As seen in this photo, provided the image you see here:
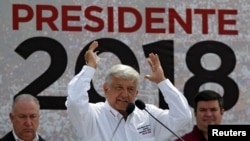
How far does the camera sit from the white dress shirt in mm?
2979

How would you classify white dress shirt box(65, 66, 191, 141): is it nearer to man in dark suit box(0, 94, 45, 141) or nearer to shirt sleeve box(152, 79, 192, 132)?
shirt sleeve box(152, 79, 192, 132)

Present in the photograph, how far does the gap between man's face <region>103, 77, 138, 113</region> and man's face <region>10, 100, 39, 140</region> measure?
51 centimetres

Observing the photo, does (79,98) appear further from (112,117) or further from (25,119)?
(25,119)

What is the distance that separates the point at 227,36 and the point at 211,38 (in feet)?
0.38

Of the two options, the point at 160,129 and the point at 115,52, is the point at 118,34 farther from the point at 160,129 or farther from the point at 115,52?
the point at 160,129

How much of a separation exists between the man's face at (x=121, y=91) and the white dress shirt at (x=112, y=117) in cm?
7

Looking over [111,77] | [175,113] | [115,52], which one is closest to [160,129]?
[175,113]

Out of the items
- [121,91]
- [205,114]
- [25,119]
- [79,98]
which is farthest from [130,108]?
[205,114]

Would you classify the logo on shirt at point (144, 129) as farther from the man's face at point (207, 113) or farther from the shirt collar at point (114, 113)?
the man's face at point (207, 113)

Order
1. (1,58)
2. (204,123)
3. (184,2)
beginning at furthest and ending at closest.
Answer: (184,2), (1,58), (204,123)

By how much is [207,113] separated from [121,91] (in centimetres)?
77

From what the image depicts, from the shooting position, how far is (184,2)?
4.09 metres

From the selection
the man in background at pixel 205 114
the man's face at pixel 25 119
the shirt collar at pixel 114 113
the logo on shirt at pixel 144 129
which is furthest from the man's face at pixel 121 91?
the man in background at pixel 205 114

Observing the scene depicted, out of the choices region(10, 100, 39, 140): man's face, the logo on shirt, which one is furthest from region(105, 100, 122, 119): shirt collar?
region(10, 100, 39, 140): man's face
